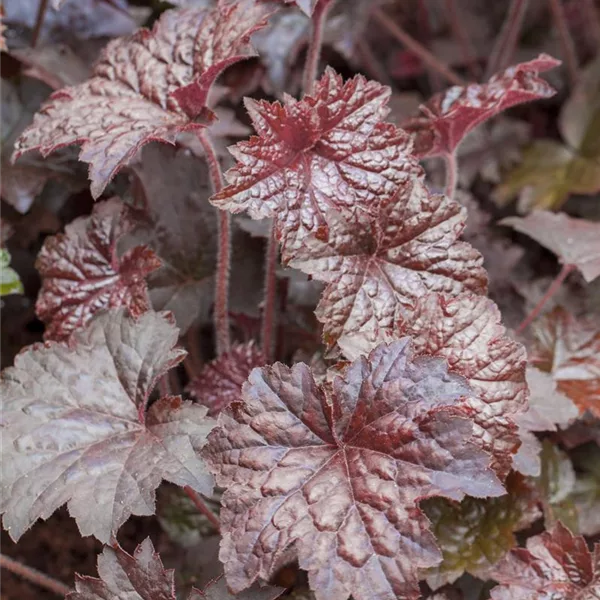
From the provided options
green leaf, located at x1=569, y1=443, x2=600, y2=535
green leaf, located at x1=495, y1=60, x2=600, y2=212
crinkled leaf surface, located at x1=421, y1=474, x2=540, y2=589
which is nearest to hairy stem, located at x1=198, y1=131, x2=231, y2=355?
crinkled leaf surface, located at x1=421, y1=474, x2=540, y2=589

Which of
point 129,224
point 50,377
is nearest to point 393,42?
point 129,224

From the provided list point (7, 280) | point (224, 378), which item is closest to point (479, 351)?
point (224, 378)

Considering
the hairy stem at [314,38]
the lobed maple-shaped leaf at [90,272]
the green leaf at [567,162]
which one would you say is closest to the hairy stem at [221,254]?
the lobed maple-shaped leaf at [90,272]

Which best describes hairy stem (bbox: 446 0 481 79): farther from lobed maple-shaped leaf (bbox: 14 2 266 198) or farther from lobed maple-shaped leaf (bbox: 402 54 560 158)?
lobed maple-shaped leaf (bbox: 14 2 266 198)

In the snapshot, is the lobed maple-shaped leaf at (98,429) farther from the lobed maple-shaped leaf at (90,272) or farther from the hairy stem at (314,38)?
the hairy stem at (314,38)

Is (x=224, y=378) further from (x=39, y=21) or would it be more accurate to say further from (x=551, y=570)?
(x=39, y=21)
